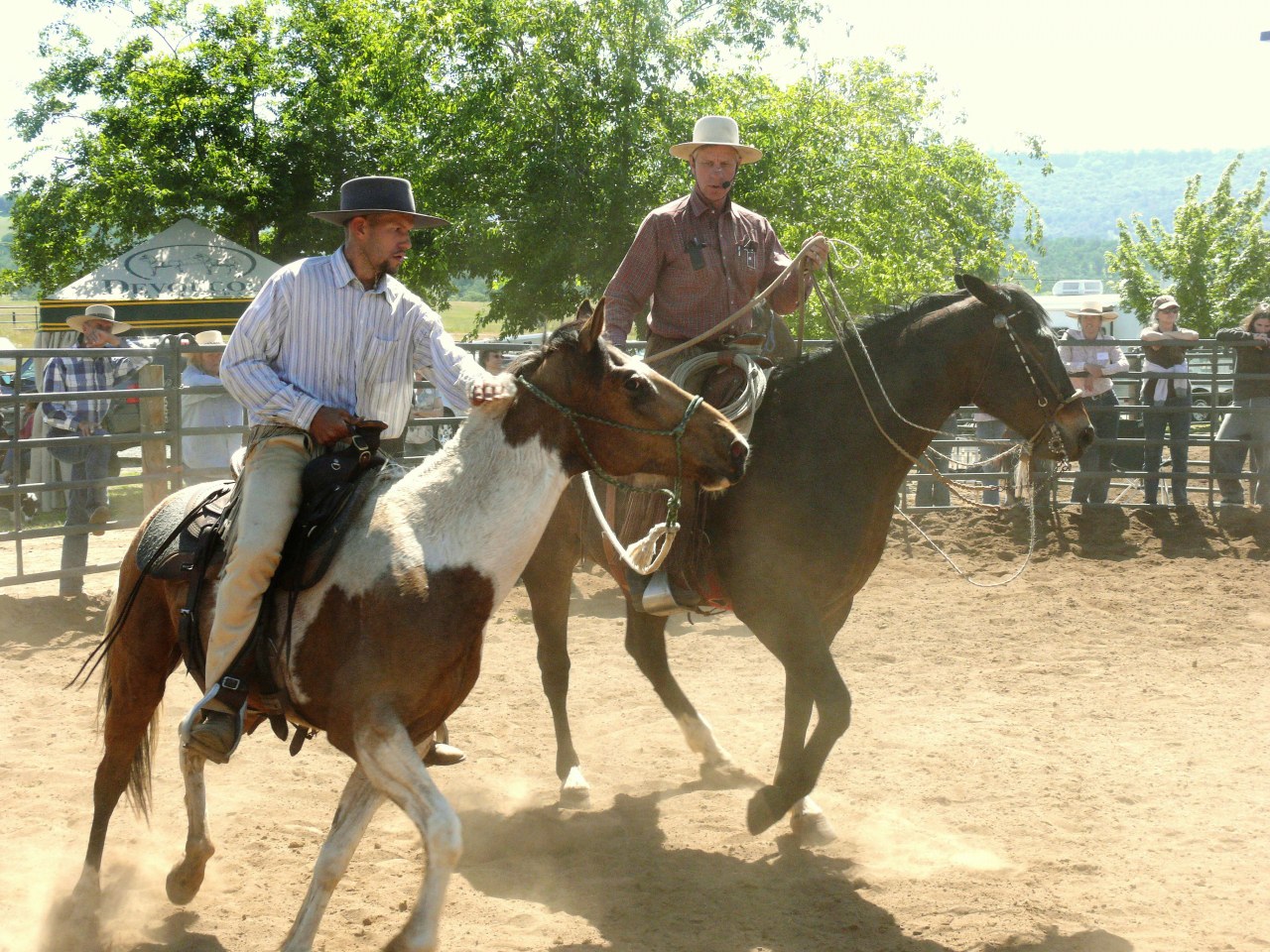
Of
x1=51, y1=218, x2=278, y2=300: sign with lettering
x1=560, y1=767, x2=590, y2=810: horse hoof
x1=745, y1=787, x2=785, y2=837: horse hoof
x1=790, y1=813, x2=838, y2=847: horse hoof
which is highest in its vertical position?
x1=51, y1=218, x2=278, y2=300: sign with lettering

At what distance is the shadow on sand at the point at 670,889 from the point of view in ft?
12.9

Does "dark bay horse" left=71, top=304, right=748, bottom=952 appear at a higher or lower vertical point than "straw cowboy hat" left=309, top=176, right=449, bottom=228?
lower

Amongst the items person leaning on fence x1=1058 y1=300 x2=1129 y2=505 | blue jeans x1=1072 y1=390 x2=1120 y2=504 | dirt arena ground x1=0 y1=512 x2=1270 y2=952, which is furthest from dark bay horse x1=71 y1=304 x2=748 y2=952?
blue jeans x1=1072 y1=390 x2=1120 y2=504

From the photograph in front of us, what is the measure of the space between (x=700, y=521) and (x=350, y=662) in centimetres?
192

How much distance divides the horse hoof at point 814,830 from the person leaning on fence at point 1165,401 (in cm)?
807

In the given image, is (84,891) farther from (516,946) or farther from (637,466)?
(637,466)

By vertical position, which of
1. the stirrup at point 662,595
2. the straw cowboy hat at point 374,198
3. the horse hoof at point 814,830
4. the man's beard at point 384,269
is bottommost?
the horse hoof at point 814,830

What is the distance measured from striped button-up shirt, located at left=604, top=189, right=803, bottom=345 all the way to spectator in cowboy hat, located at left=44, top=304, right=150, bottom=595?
5345 millimetres

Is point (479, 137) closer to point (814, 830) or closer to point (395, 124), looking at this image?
point (395, 124)

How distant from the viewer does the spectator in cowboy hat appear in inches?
353

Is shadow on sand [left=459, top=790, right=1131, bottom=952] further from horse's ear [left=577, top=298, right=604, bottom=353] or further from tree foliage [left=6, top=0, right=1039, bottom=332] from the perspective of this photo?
tree foliage [left=6, top=0, right=1039, bottom=332]

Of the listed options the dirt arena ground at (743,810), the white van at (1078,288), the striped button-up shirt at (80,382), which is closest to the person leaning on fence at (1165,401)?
the dirt arena ground at (743,810)

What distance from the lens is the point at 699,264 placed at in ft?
17.9

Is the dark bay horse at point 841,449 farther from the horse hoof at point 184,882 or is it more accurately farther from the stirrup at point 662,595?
the horse hoof at point 184,882
